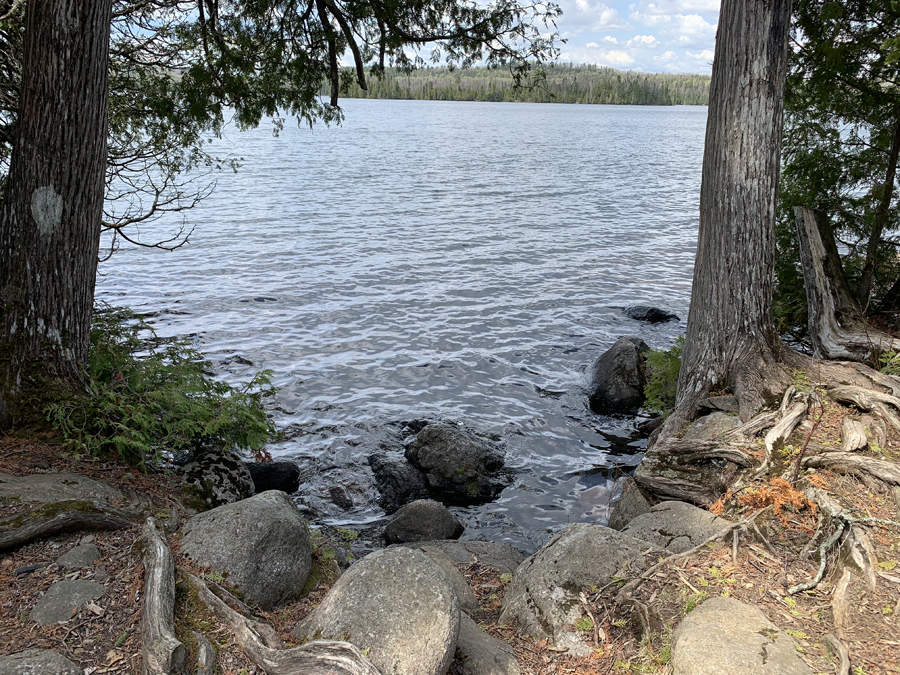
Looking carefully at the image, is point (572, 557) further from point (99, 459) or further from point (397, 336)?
point (397, 336)

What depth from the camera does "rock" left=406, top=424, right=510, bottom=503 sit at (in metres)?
8.17

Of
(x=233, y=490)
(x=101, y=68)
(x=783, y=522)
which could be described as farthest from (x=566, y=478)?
(x=101, y=68)

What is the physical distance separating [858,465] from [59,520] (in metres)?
6.12

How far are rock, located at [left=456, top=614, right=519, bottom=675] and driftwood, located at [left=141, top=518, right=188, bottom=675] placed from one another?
1.61 metres

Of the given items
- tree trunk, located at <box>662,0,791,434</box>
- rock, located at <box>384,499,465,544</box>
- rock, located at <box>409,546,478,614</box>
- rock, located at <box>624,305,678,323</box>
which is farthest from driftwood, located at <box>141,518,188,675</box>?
rock, located at <box>624,305,678,323</box>

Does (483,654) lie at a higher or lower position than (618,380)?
higher

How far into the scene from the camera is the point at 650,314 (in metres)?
14.3

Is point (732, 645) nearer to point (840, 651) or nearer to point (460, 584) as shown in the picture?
point (840, 651)

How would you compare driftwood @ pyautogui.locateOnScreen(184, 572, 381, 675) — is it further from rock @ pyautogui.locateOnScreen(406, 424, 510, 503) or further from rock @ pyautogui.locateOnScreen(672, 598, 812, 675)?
rock @ pyautogui.locateOnScreen(406, 424, 510, 503)

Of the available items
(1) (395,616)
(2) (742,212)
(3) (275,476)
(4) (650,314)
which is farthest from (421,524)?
(4) (650,314)

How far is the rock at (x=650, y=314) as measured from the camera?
14172mm

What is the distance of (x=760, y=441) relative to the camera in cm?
595

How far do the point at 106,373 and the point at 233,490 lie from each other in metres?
1.70

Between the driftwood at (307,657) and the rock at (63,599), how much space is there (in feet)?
3.09
